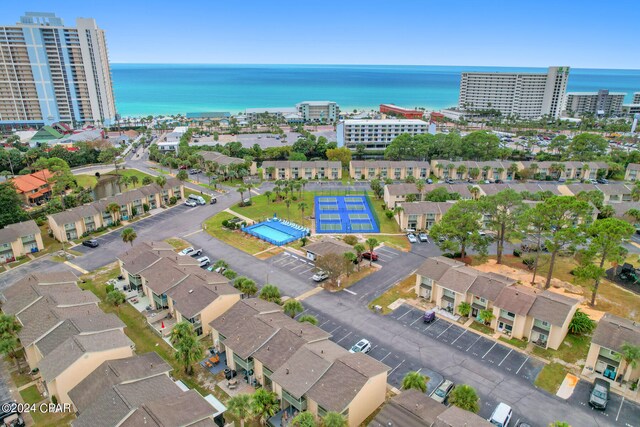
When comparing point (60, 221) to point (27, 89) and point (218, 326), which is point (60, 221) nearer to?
point (218, 326)

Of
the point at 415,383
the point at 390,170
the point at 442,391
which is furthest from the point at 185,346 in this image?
the point at 390,170

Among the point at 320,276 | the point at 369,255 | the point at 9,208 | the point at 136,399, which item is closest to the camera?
the point at 136,399

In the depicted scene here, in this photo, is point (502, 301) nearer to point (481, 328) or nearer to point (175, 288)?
point (481, 328)

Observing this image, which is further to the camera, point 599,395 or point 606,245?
point 606,245

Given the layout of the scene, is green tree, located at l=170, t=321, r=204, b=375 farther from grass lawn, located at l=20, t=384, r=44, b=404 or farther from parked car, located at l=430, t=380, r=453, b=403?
parked car, located at l=430, t=380, r=453, b=403

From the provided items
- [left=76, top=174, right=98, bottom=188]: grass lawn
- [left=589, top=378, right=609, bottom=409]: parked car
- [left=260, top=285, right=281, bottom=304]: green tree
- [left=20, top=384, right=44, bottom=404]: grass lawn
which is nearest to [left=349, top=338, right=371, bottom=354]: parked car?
[left=260, top=285, right=281, bottom=304]: green tree

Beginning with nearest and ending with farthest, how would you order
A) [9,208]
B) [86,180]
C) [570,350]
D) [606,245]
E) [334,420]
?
[334,420] → [570,350] → [606,245] → [9,208] → [86,180]

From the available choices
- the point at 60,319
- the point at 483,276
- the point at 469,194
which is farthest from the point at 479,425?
the point at 469,194
